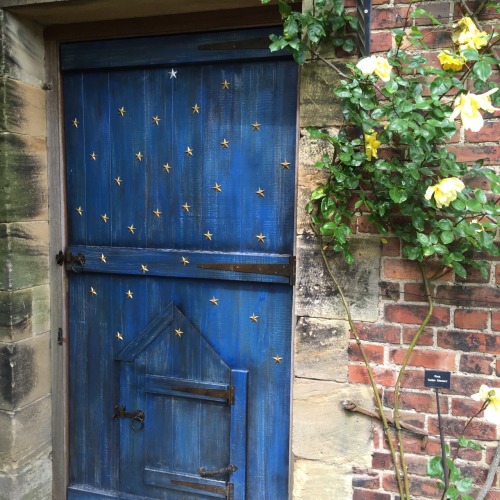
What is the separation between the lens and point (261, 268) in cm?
229

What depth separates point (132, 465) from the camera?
2.55 meters

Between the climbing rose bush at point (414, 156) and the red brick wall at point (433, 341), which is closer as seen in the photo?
the climbing rose bush at point (414, 156)

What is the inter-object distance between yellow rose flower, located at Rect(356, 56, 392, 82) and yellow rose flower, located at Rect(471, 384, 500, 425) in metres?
1.04

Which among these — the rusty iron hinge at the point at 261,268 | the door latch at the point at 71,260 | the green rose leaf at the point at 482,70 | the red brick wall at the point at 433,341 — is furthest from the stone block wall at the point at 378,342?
the door latch at the point at 71,260

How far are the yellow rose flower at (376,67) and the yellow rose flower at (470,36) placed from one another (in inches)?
10.3

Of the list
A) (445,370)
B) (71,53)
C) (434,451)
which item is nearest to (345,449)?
(434,451)

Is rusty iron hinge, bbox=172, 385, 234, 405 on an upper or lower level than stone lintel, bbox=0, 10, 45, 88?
lower

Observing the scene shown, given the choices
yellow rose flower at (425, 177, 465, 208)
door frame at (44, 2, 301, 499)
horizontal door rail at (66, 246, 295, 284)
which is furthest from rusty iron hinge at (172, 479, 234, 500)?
yellow rose flower at (425, 177, 465, 208)

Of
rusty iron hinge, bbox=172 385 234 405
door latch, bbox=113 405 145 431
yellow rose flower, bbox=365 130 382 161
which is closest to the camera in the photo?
yellow rose flower, bbox=365 130 382 161

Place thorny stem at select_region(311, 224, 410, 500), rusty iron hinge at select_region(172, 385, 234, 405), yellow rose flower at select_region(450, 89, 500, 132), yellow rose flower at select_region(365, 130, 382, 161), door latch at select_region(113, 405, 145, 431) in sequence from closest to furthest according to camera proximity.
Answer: yellow rose flower at select_region(450, 89, 500, 132), yellow rose flower at select_region(365, 130, 382, 161), thorny stem at select_region(311, 224, 410, 500), rusty iron hinge at select_region(172, 385, 234, 405), door latch at select_region(113, 405, 145, 431)

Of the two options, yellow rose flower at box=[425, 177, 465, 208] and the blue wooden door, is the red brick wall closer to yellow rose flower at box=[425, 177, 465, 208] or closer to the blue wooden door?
yellow rose flower at box=[425, 177, 465, 208]

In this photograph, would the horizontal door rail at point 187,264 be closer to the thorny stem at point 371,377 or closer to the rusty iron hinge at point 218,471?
the thorny stem at point 371,377

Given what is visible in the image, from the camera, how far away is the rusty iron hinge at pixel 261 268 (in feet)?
7.39

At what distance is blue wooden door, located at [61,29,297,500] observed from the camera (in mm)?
2297
